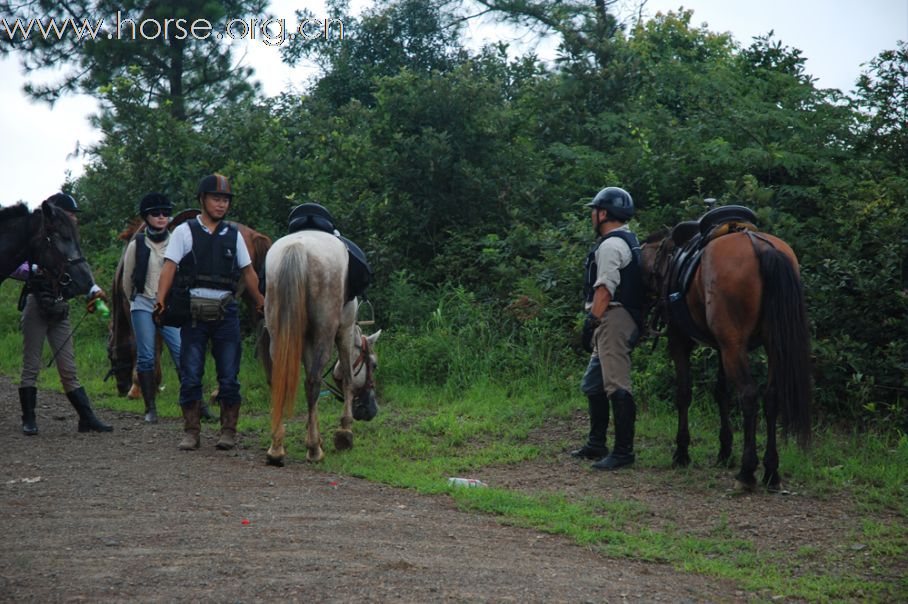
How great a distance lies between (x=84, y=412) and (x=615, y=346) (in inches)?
198

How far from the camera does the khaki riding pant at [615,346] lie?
24.7 feet

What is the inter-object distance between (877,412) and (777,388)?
2237mm

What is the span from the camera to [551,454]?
324 inches

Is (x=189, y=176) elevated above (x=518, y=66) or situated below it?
below

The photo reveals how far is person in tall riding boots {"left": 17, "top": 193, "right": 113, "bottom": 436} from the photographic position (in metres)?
8.55

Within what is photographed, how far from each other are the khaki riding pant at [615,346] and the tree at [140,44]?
41.4ft

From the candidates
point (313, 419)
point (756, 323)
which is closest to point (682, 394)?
point (756, 323)

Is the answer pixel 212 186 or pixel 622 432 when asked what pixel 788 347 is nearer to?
pixel 622 432

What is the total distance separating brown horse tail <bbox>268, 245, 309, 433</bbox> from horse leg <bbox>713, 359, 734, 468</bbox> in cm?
333

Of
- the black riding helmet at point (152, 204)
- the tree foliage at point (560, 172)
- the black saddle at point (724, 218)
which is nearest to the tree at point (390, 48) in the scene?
the tree foliage at point (560, 172)

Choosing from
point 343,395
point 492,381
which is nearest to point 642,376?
point 492,381

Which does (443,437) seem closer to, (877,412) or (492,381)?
(492,381)

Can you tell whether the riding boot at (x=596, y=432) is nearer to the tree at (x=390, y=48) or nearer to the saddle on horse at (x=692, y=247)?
the saddle on horse at (x=692, y=247)

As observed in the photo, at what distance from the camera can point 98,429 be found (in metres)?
9.12
